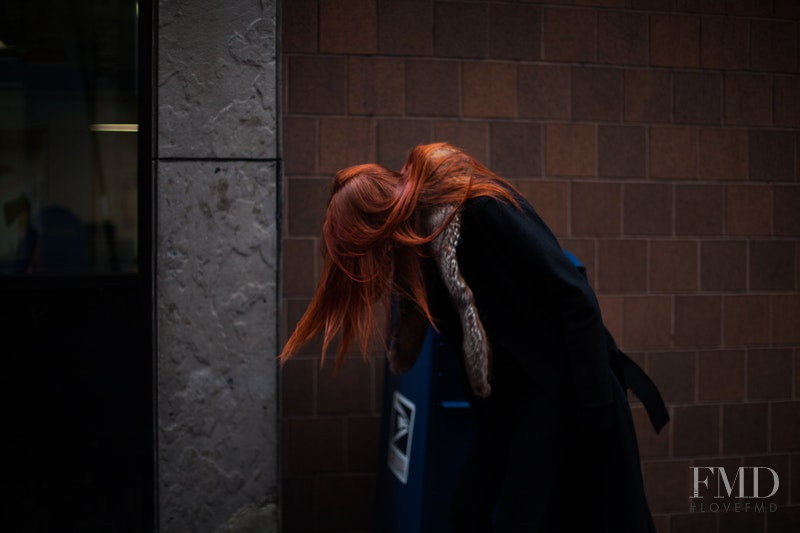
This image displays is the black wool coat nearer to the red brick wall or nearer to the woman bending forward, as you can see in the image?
the woman bending forward

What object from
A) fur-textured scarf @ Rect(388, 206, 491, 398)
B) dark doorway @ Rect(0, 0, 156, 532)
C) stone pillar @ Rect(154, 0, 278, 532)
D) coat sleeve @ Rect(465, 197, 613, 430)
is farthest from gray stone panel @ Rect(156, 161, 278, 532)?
coat sleeve @ Rect(465, 197, 613, 430)

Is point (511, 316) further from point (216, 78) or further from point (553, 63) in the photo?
point (553, 63)

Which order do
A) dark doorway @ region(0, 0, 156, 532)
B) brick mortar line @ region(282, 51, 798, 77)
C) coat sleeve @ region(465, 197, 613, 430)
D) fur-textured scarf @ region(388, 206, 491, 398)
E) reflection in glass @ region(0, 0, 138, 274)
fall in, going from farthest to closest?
brick mortar line @ region(282, 51, 798, 77) → reflection in glass @ region(0, 0, 138, 274) → dark doorway @ region(0, 0, 156, 532) → fur-textured scarf @ region(388, 206, 491, 398) → coat sleeve @ region(465, 197, 613, 430)

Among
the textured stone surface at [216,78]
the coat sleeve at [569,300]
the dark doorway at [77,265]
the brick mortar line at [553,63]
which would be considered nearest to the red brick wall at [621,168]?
the brick mortar line at [553,63]

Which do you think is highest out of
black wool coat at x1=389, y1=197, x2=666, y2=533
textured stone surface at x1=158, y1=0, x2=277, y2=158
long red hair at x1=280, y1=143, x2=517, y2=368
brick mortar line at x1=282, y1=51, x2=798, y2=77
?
brick mortar line at x1=282, y1=51, x2=798, y2=77

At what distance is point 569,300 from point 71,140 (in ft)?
7.89

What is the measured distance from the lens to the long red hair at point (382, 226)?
220cm

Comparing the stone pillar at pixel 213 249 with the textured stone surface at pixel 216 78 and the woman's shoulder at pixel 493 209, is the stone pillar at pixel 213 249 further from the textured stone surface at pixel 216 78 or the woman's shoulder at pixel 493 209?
the woman's shoulder at pixel 493 209

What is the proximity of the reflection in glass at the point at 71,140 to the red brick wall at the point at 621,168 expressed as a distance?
721 mm

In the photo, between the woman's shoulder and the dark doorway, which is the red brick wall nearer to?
the dark doorway

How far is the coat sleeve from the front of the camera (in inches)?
80.5

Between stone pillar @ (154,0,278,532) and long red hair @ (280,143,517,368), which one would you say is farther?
stone pillar @ (154,0,278,532)

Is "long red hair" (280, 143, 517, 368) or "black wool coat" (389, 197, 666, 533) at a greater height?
"long red hair" (280, 143, 517, 368)

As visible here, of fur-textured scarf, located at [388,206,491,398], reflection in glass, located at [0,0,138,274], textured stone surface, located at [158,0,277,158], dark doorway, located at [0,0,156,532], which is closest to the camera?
fur-textured scarf, located at [388,206,491,398]
